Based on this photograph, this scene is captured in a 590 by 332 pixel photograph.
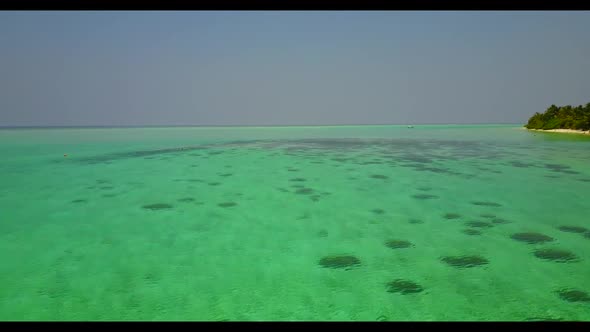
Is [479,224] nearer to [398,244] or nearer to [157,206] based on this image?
[398,244]

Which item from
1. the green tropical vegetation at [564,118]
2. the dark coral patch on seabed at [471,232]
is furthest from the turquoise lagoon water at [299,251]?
the green tropical vegetation at [564,118]

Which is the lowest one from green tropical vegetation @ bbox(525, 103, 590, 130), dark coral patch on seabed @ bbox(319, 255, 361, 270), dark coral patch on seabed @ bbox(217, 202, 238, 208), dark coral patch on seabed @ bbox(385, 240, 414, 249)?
dark coral patch on seabed @ bbox(217, 202, 238, 208)

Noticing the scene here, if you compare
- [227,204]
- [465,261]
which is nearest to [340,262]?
[465,261]

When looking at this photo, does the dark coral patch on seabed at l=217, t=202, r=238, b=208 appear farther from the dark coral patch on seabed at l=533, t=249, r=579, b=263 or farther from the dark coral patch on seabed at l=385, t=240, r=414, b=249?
the dark coral patch on seabed at l=533, t=249, r=579, b=263

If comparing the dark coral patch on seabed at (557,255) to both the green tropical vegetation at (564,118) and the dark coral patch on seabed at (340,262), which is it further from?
the green tropical vegetation at (564,118)

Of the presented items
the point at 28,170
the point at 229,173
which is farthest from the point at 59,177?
the point at 229,173

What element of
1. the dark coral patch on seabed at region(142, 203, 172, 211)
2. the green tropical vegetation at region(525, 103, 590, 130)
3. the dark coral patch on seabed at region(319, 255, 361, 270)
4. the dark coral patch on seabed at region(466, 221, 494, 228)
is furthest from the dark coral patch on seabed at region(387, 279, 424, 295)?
the green tropical vegetation at region(525, 103, 590, 130)
